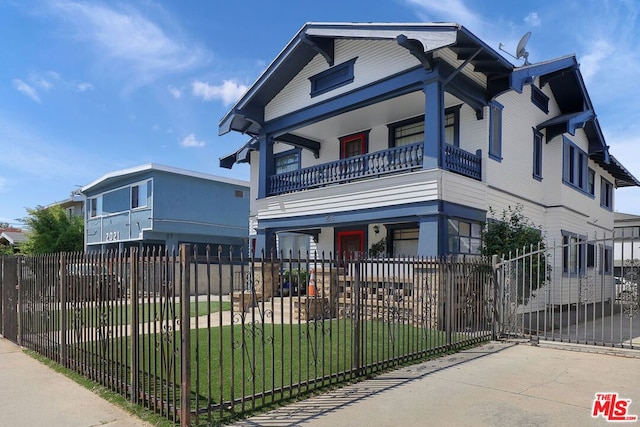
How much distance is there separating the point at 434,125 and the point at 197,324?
863 centimetres

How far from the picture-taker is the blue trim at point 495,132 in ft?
44.3

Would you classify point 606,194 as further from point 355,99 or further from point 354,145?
point 355,99

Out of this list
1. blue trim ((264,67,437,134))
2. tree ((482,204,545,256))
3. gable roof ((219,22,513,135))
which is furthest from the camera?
tree ((482,204,545,256))

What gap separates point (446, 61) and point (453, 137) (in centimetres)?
266

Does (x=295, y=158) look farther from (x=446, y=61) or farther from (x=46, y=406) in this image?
(x=46, y=406)

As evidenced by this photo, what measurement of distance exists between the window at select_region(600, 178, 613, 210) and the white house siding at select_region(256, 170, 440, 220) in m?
15.6

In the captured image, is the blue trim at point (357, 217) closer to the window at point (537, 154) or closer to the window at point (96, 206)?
the window at point (537, 154)

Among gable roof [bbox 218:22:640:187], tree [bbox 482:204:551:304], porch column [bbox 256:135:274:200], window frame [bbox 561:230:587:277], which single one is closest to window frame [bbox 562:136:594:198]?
gable roof [bbox 218:22:640:187]

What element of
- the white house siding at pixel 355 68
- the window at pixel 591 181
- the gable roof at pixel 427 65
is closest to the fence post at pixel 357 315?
the gable roof at pixel 427 65

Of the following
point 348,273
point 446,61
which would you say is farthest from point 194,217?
point 348,273

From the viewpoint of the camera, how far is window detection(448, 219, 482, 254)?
12.3 m

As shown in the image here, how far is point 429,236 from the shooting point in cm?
1166

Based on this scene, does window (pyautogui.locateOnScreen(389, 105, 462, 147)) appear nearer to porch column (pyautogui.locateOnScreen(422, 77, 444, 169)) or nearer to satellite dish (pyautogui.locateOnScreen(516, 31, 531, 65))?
porch column (pyautogui.locateOnScreen(422, 77, 444, 169))

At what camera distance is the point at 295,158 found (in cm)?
1955
